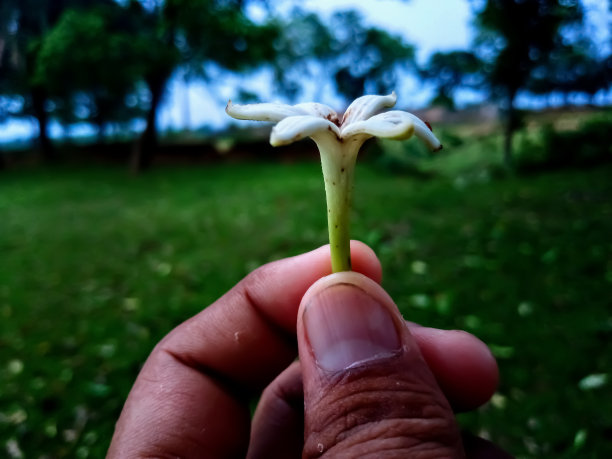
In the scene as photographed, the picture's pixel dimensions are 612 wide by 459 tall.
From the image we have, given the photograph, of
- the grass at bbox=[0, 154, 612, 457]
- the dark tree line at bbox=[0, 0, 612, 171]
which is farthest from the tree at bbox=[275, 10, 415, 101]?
the grass at bbox=[0, 154, 612, 457]

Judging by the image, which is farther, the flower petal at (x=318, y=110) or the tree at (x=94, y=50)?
the tree at (x=94, y=50)

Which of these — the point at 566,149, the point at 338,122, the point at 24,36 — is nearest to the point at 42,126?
the point at 24,36

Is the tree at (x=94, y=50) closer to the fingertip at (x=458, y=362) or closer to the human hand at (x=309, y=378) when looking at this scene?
the human hand at (x=309, y=378)

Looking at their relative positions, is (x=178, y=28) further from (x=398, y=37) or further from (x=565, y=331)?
(x=398, y=37)

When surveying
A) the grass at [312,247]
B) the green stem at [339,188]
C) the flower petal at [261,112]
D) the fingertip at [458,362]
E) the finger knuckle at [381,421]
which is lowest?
the grass at [312,247]

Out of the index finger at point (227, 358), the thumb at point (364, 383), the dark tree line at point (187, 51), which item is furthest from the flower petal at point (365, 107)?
the dark tree line at point (187, 51)

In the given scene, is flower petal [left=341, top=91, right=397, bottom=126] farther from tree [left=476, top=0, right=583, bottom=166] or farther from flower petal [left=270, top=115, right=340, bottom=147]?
tree [left=476, top=0, right=583, bottom=166]

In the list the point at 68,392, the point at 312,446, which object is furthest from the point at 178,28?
the point at 312,446
